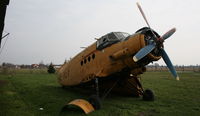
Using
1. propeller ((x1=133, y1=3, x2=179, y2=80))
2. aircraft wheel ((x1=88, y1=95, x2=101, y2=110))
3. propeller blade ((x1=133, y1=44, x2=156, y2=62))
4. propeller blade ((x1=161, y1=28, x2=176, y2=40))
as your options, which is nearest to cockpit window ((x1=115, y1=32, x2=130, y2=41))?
propeller ((x1=133, y1=3, x2=179, y2=80))

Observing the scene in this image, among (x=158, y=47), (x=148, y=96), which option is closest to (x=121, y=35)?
(x=158, y=47)

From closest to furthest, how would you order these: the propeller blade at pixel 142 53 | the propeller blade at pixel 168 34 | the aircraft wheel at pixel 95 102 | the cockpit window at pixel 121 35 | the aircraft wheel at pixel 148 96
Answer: the propeller blade at pixel 142 53
the propeller blade at pixel 168 34
the aircraft wheel at pixel 95 102
the cockpit window at pixel 121 35
the aircraft wheel at pixel 148 96

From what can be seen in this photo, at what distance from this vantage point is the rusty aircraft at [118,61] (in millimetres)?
8352

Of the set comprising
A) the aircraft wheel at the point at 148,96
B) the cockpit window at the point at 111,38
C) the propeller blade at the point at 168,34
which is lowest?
the aircraft wheel at the point at 148,96

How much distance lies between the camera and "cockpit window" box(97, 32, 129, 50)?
976cm

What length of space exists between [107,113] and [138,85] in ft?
13.9

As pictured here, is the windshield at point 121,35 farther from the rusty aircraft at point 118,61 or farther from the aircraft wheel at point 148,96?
the aircraft wheel at point 148,96

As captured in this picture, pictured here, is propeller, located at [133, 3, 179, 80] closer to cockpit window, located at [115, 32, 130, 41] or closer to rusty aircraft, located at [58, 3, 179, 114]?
rusty aircraft, located at [58, 3, 179, 114]

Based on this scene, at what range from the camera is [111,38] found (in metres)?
10.0

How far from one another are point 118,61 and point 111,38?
140 centimetres

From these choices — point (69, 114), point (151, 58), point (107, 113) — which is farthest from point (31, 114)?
point (151, 58)

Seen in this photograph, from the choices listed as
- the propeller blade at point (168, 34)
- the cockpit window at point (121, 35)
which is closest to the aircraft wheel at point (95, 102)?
the cockpit window at point (121, 35)

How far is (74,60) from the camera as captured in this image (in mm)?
13328

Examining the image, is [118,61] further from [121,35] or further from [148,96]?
[148,96]
